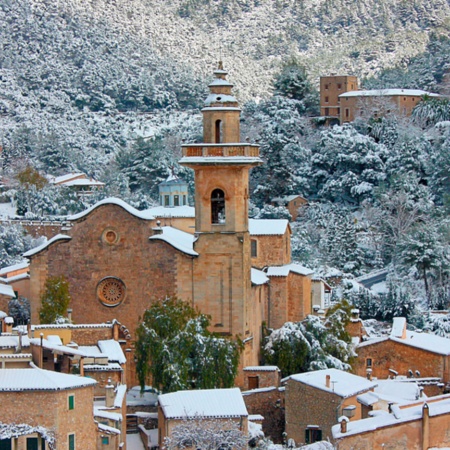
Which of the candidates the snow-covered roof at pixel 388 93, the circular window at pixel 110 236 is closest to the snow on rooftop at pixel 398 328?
the circular window at pixel 110 236

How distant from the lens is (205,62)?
180500 mm

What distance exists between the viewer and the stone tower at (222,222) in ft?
159

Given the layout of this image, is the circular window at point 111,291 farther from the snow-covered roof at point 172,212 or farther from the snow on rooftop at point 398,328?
the snow-covered roof at point 172,212

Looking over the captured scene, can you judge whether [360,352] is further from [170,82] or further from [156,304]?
[170,82]

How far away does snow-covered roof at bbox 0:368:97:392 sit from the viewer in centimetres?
3600

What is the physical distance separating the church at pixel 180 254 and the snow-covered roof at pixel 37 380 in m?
11.1

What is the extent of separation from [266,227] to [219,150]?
10826mm

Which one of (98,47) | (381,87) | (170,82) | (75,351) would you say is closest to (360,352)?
(75,351)

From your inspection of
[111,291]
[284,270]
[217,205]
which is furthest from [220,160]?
[284,270]

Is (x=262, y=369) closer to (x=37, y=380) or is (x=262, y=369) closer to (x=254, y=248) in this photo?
(x=254, y=248)

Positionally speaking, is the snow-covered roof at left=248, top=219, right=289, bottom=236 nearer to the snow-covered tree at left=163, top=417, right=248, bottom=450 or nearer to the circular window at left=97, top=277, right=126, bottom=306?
the circular window at left=97, top=277, right=126, bottom=306

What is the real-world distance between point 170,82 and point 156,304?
111289 mm

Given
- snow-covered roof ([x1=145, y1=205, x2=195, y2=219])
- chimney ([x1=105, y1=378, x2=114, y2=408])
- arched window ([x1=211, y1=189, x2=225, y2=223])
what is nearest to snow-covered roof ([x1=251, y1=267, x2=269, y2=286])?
arched window ([x1=211, y1=189, x2=225, y2=223])

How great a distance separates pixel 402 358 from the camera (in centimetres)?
5472
